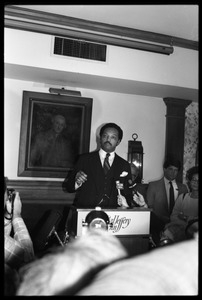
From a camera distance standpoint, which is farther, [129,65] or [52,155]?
[52,155]

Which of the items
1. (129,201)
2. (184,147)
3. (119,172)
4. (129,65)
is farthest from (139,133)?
(129,201)

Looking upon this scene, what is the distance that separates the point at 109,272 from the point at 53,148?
2.92m

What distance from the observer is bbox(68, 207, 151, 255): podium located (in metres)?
1.60

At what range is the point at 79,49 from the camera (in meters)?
2.60

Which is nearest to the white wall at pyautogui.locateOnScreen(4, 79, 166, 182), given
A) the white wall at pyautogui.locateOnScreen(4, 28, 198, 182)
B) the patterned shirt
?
the white wall at pyautogui.locateOnScreen(4, 28, 198, 182)

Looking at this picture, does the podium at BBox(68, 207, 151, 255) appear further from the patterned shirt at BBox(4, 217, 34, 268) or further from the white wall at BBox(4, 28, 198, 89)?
the white wall at BBox(4, 28, 198, 89)

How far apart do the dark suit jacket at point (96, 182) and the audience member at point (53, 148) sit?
107 centimetres

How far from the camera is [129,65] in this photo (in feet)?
9.00

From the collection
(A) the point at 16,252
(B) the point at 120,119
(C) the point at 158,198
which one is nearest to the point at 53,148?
(B) the point at 120,119

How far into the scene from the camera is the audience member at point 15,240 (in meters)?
1.14

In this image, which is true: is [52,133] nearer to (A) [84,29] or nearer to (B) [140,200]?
(A) [84,29]
